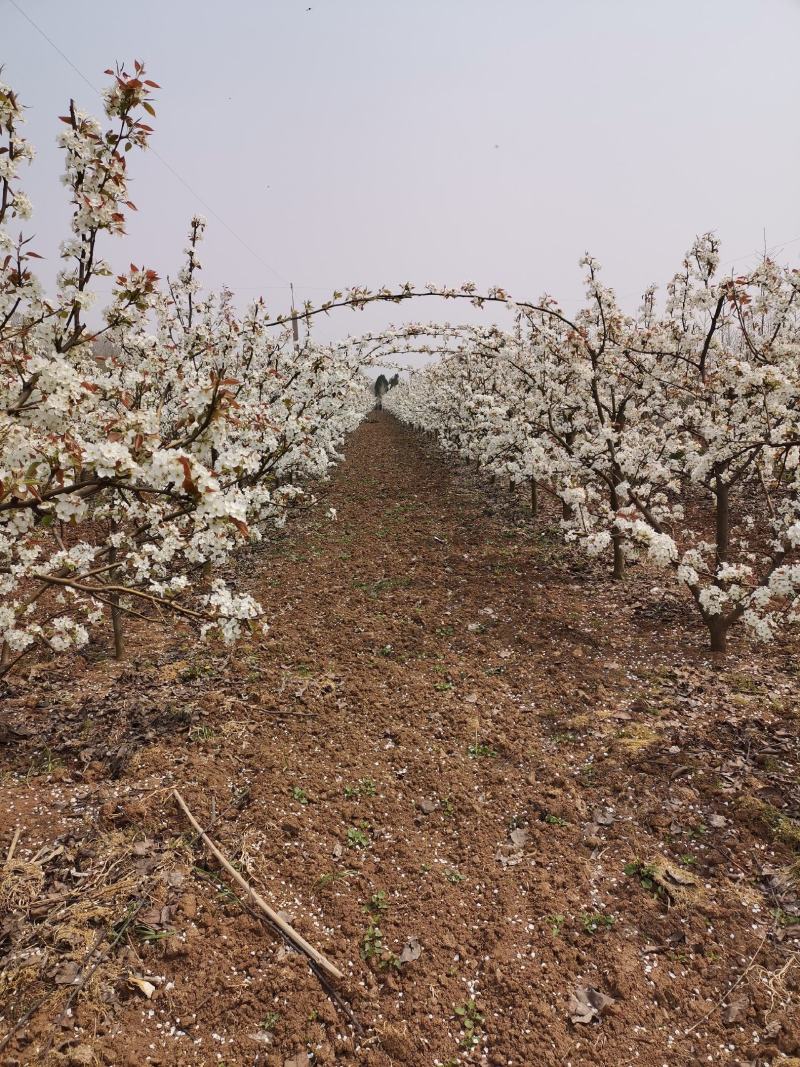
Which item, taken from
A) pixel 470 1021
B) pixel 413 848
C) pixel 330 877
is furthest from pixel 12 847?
pixel 470 1021

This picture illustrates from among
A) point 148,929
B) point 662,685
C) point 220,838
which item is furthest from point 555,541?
point 148,929

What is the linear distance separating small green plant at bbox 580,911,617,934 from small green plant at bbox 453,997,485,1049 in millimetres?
777

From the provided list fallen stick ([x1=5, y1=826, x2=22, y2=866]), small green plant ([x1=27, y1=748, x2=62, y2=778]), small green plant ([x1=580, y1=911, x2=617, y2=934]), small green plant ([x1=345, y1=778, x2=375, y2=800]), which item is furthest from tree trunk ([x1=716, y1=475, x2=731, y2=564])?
fallen stick ([x1=5, y1=826, x2=22, y2=866])

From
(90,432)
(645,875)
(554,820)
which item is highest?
(90,432)

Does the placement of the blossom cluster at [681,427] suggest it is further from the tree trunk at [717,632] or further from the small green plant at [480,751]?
the small green plant at [480,751]

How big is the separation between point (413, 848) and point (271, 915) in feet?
3.27

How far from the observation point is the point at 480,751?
183 inches

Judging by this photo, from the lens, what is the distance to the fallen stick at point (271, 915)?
2965 millimetres

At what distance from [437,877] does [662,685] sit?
9.89ft

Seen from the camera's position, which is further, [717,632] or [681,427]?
[681,427]

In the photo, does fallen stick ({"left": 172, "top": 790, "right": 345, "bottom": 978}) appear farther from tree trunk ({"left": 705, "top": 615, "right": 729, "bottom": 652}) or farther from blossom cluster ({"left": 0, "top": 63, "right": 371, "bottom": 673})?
tree trunk ({"left": 705, "top": 615, "right": 729, "bottom": 652})

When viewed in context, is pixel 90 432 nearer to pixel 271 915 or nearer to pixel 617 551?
pixel 271 915

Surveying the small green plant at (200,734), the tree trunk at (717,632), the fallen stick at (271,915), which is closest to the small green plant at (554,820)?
the fallen stick at (271,915)

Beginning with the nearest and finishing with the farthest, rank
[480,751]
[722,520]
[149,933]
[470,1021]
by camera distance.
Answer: [470,1021] < [149,933] < [480,751] < [722,520]
